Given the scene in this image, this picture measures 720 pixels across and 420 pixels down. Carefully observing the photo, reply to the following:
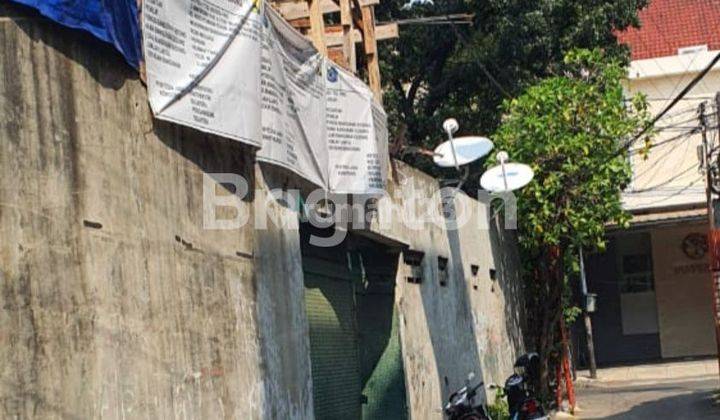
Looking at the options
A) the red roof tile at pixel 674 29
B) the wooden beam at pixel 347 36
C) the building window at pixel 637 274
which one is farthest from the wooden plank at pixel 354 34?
the building window at pixel 637 274

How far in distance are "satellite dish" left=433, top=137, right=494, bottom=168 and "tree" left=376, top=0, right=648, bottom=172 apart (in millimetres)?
6338

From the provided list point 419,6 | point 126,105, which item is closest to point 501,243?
point 419,6

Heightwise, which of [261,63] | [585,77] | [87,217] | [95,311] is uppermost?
[585,77]

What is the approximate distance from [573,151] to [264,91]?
367 inches

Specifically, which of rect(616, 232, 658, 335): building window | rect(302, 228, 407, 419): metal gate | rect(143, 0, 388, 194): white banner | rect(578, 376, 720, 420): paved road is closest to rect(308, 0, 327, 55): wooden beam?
rect(143, 0, 388, 194): white banner

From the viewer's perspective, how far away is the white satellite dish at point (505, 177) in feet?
50.0

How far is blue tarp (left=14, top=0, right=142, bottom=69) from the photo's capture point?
601 cm

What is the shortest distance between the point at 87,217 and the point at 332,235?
17.0 feet

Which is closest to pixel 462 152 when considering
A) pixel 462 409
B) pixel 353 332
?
pixel 353 332

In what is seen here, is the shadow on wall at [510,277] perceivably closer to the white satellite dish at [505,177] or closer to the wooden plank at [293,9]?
the white satellite dish at [505,177]

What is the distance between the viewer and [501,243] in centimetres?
1875

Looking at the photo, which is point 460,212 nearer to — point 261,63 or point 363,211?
point 363,211

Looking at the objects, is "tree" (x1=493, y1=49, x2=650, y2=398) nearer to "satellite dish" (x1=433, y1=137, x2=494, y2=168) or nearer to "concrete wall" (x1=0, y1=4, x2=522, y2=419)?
"satellite dish" (x1=433, y1=137, x2=494, y2=168)

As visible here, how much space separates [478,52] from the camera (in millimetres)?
20766
